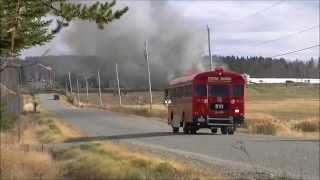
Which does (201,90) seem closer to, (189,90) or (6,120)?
(189,90)

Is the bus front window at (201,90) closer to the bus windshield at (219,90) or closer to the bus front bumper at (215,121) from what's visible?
the bus windshield at (219,90)

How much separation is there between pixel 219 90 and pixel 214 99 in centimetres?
53

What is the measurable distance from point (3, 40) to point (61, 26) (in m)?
1.13

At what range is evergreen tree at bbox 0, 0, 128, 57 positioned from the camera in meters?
6.38

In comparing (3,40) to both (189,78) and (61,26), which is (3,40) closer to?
(61,26)

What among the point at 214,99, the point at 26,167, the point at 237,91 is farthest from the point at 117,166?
the point at 237,91

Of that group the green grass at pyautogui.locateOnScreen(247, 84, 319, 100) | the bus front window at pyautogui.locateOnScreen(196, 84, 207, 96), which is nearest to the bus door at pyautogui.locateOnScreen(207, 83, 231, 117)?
the bus front window at pyautogui.locateOnScreen(196, 84, 207, 96)

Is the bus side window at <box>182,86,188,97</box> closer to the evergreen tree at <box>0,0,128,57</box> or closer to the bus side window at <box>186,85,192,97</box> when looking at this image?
the bus side window at <box>186,85,192,97</box>

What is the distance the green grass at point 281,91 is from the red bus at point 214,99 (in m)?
45.2

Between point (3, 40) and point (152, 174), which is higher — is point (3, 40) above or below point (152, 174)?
above

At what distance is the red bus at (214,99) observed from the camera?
37.3m

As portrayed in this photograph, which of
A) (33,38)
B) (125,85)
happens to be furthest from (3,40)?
(125,85)

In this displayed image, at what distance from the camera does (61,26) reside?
6.36 metres

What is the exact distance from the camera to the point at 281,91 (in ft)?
311
